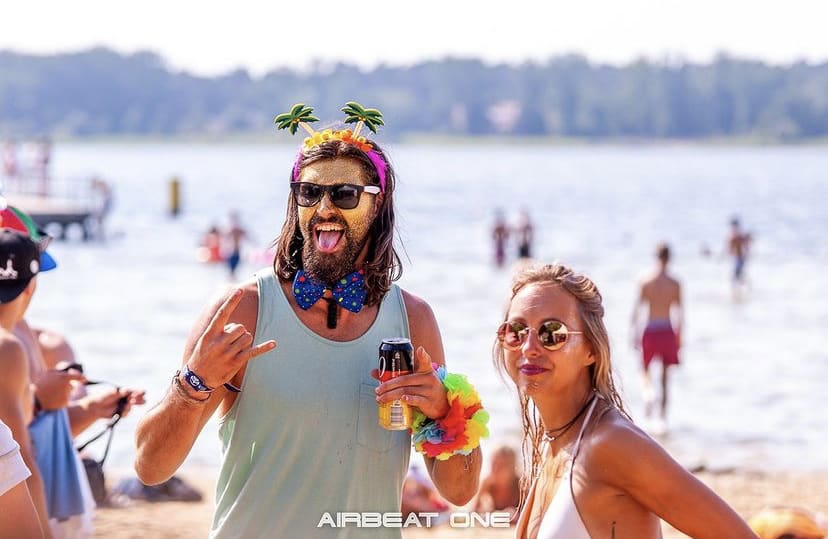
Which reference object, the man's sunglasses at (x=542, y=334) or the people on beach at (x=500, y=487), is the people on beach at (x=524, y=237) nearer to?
the people on beach at (x=500, y=487)

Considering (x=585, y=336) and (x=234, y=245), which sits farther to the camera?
(x=234, y=245)

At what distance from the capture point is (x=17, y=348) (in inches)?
134

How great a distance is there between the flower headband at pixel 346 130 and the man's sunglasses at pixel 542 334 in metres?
0.49

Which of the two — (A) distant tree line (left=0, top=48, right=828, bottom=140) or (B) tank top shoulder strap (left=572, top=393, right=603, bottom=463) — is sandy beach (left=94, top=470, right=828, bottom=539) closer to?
(B) tank top shoulder strap (left=572, top=393, right=603, bottom=463)

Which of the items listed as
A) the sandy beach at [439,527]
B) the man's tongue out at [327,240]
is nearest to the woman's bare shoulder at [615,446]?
the man's tongue out at [327,240]

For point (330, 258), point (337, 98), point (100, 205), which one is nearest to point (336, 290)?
point (330, 258)

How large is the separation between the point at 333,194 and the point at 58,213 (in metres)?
41.4

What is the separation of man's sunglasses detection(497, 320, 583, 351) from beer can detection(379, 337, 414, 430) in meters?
0.28

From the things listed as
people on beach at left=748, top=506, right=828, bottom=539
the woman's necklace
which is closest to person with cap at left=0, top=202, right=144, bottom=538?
the woman's necklace

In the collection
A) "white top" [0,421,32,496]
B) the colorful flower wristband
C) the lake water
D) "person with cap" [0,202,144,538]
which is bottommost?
the lake water

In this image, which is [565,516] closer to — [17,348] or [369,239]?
[369,239]

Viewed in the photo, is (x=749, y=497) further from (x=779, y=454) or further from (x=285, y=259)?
(x=285, y=259)

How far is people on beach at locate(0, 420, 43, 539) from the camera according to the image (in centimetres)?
216

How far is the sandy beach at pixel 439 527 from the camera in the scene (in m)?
8.20
